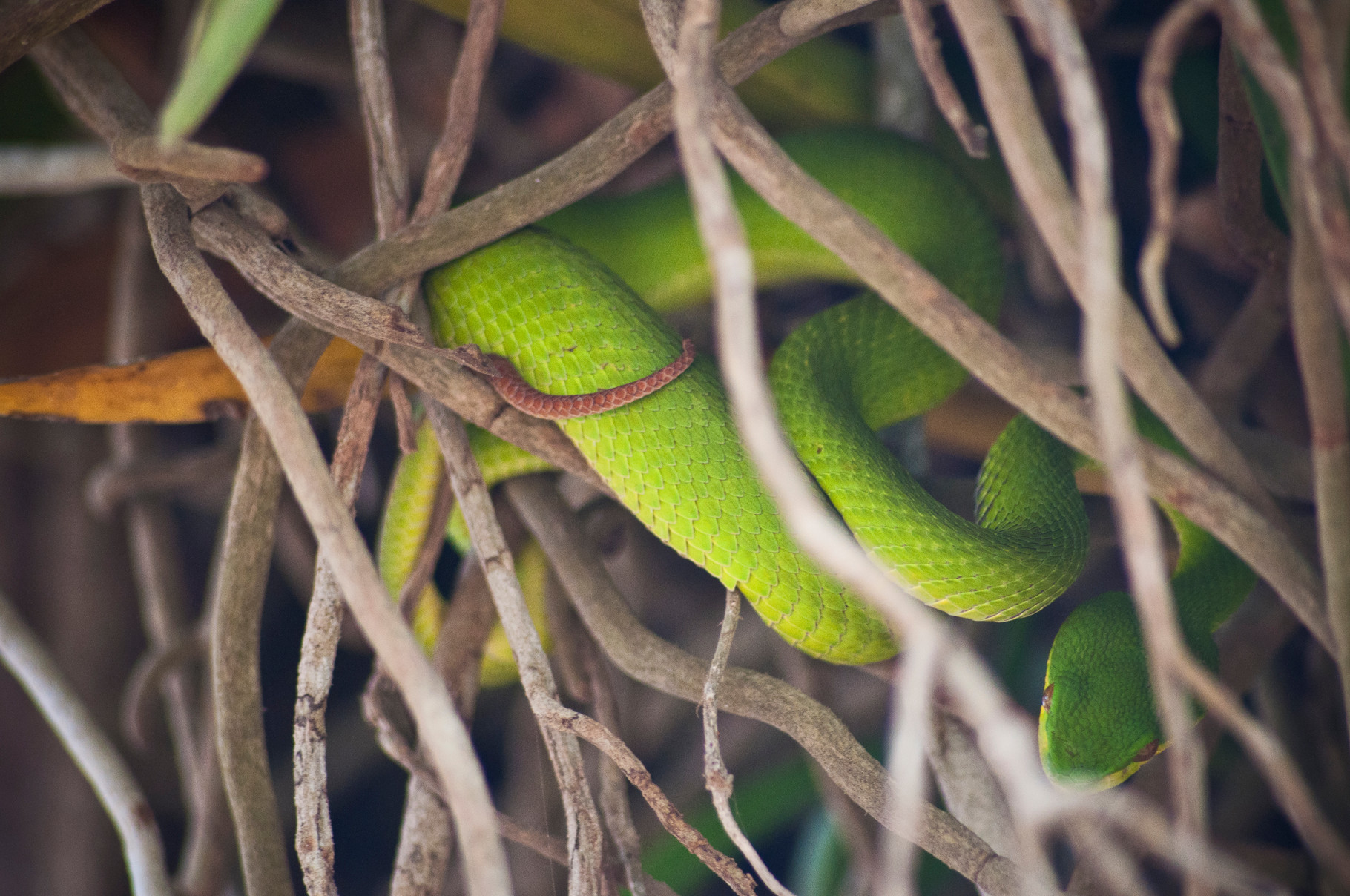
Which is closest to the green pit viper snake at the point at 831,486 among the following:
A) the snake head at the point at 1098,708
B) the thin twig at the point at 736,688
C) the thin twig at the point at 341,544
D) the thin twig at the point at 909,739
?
the snake head at the point at 1098,708

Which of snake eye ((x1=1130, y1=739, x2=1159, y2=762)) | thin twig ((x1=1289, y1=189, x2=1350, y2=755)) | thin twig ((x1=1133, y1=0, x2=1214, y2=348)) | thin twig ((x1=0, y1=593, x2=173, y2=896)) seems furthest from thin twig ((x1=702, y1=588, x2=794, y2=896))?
thin twig ((x1=0, y1=593, x2=173, y2=896))

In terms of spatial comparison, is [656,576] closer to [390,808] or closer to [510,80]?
[390,808]

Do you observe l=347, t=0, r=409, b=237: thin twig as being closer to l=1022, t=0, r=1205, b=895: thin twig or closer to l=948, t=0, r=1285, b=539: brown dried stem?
l=948, t=0, r=1285, b=539: brown dried stem

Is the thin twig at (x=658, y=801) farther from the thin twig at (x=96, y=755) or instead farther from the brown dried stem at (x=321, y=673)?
the thin twig at (x=96, y=755)

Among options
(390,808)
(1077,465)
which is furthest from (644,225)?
(390,808)

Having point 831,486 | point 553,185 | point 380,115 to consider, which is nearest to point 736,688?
point 831,486

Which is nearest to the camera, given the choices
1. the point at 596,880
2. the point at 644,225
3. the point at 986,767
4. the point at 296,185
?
the point at 596,880
